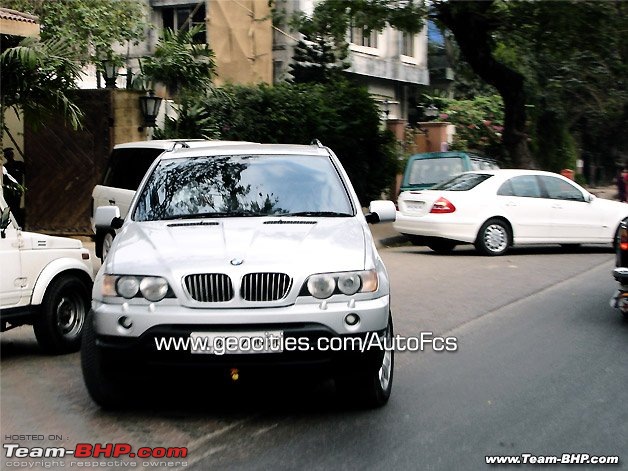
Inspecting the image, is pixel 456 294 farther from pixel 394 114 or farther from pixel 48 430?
pixel 394 114

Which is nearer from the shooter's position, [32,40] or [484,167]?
[32,40]

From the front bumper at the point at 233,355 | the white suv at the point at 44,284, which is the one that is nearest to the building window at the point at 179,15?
the white suv at the point at 44,284

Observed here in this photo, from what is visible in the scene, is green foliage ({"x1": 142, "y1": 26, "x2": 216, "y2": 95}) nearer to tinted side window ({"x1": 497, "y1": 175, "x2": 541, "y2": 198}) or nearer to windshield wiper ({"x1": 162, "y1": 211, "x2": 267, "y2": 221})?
tinted side window ({"x1": 497, "y1": 175, "x2": 541, "y2": 198})

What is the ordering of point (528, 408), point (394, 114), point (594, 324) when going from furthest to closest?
point (394, 114), point (594, 324), point (528, 408)

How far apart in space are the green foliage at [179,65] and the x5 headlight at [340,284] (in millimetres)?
14761

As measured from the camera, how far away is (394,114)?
37406 millimetres

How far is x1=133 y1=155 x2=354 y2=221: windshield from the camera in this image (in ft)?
22.7

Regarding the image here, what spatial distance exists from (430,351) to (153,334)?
347 cm

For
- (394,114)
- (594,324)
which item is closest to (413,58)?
(394,114)

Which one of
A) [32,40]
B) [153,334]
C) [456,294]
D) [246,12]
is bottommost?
[456,294]

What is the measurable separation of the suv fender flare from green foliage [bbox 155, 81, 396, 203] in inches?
436

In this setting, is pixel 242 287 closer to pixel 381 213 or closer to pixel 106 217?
pixel 106 217

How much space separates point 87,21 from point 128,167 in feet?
29.8

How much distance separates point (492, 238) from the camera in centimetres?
1662
